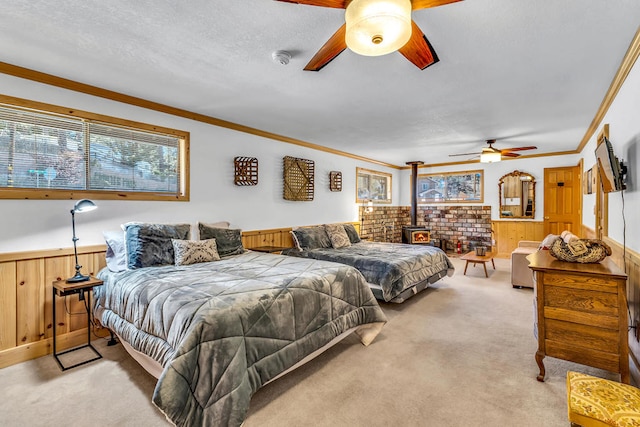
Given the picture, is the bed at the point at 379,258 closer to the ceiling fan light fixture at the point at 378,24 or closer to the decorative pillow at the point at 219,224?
the decorative pillow at the point at 219,224

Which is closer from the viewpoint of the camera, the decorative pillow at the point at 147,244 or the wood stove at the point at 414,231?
the decorative pillow at the point at 147,244

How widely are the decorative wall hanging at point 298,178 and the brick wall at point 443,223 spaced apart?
1.96 meters

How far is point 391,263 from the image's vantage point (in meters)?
3.91

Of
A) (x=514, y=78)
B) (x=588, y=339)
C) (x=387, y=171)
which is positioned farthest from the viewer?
(x=387, y=171)

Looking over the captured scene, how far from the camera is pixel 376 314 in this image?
2.95 m

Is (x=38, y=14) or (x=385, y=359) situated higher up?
(x=38, y=14)

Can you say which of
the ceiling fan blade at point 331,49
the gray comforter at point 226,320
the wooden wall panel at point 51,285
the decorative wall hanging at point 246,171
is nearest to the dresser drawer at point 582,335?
the gray comforter at point 226,320

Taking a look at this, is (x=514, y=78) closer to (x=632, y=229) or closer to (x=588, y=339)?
(x=632, y=229)

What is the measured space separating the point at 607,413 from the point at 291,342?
1.67 m

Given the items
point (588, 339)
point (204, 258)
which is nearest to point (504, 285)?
point (588, 339)

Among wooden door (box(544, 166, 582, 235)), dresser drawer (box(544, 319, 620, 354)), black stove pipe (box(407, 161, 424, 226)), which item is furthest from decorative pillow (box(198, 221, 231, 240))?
wooden door (box(544, 166, 582, 235))

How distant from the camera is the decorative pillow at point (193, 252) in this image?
10.1 ft

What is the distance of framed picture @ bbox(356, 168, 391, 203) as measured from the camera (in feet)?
23.5

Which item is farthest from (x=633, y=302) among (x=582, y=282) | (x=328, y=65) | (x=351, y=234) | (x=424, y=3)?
(x=351, y=234)
